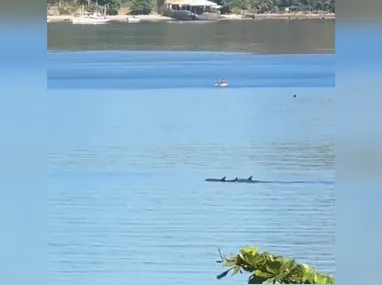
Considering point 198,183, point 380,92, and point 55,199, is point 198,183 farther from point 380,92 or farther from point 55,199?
point 380,92

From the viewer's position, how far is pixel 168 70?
2660 millimetres

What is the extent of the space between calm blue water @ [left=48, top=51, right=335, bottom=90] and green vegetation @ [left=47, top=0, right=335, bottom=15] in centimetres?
18

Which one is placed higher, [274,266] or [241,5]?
A: [241,5]

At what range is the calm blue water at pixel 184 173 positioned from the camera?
2633 millimetres

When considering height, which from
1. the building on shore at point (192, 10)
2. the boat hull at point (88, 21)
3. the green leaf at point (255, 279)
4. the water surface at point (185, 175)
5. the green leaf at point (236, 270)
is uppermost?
the building on shore at point (192, 10)

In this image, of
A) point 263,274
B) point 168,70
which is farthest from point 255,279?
point 168,70

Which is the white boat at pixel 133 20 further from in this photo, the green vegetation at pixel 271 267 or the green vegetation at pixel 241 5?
the green vegetation at pixel 271 267

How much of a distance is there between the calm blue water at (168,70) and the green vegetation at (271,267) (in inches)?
28.2

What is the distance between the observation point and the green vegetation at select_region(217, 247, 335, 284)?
2.68 metres

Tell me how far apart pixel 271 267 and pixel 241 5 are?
111 cm

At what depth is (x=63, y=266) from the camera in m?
2.70

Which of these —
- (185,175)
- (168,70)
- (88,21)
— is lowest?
(185,175)

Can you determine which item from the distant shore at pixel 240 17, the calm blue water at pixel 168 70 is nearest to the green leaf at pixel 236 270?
the calm blue water at pixel 168 70

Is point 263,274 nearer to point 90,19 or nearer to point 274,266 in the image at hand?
point 274,266
